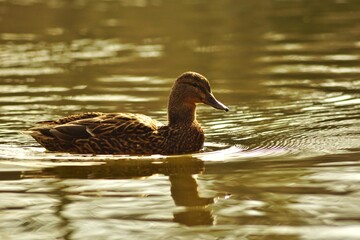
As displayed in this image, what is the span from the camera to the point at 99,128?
9797 mm

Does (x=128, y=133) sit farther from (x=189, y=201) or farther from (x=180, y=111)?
(x=189, y=201)

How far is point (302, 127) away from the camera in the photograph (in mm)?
10742

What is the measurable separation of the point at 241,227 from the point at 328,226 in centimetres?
58

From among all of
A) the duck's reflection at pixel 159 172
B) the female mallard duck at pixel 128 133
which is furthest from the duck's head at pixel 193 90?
the duck's reflection at pixel 159 172

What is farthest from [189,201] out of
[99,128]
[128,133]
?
[99,128]

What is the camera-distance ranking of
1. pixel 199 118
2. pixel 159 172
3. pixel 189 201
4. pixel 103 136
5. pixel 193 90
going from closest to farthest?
pixel 189 201 < pixel 159 172 < pixel 103 136 < pixel 193 90 < pixel 199 118

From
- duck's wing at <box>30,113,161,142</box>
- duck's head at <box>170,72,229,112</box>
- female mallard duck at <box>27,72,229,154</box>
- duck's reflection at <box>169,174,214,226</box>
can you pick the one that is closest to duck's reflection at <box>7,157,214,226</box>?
duck's reflection at <box>169,174,214,226</box>

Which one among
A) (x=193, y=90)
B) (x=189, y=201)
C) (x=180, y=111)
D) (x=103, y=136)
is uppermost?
(x=193, y=90)

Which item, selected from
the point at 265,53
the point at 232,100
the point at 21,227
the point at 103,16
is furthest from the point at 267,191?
the point at 103,16

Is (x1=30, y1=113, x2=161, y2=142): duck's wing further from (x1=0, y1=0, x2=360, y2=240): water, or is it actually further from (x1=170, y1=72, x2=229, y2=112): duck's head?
(x1=170, y1=72, x2=229, y2=112): duck's head

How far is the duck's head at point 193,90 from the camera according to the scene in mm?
10125

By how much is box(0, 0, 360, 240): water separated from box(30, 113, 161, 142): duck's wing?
9.9 inches

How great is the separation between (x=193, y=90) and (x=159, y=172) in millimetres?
1609

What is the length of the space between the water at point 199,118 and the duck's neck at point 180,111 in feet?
1.30
